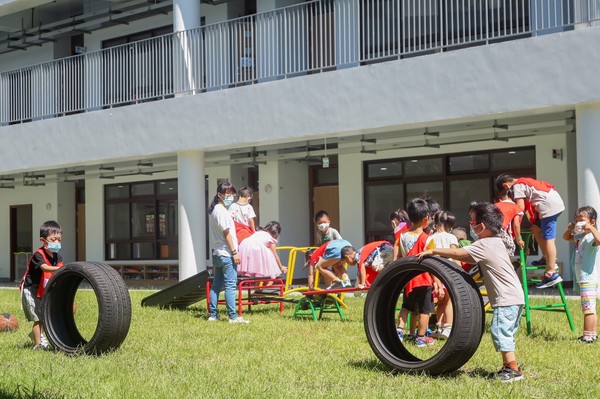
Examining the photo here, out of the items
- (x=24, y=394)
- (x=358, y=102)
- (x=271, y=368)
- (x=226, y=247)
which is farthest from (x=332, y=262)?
(x=24, y=394)

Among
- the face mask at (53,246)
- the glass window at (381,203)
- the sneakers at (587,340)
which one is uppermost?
the glass window at (381,203)

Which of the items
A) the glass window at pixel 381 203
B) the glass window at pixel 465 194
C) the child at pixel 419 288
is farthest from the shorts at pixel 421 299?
the glass window at pixel 381 203

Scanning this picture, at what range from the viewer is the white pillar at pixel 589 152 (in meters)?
13.8

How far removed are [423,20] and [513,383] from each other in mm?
9390

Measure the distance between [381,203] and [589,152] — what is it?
6.76m

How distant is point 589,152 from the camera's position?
45.7 feet

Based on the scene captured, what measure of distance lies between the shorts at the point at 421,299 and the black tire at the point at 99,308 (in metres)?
2.67

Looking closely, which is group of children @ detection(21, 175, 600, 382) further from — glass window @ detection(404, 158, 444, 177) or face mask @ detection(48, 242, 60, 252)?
glass window @ detection(404, 158, 444, 177)

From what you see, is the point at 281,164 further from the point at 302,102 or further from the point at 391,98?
the point at 391,98

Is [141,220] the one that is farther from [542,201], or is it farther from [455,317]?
[455,317]

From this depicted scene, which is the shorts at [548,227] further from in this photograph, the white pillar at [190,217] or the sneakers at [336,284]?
the white pillar at [190,217]

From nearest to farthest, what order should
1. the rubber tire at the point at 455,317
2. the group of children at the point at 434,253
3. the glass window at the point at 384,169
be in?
1. the rubber tire at the point at 455,317
2. the group of children at the point at 434,253
3. the glass window at the point at 384,169

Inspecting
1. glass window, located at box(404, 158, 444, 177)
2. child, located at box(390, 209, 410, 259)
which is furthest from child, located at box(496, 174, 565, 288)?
glass window, located at box(404, 158, 444, 177)

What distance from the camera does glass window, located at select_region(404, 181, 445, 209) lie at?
19.2 meters
